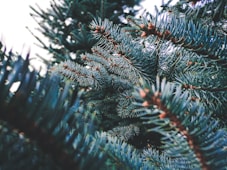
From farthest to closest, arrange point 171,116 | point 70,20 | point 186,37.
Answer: point 70,20 < point 186,37 < point 171,116

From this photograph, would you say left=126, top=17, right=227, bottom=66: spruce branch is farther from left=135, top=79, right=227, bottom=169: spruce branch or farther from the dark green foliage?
the dark green foliage

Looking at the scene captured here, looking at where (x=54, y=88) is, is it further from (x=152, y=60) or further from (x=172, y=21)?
(x=152, y=60)

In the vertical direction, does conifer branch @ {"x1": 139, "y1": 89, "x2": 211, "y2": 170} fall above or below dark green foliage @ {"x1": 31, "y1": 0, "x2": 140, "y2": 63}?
below

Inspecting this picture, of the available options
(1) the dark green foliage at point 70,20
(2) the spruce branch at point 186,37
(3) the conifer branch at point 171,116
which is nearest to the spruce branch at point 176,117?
(3) the conifer branch at point 171,116

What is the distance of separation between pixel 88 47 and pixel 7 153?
2.69m

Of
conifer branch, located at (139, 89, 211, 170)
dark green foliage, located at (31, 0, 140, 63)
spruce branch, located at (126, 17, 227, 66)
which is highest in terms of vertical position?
dark green foliage, located at (31, 0, 140, 63)

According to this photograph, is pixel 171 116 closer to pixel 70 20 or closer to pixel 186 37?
pixel 186 37

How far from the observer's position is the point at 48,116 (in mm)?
189

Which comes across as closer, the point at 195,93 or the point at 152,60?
the point at 195,93

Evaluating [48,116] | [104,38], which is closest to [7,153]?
[48,116]

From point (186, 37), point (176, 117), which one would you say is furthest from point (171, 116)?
point (186, 37)

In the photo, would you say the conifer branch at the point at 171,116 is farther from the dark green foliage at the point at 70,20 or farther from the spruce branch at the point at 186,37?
the dark green foliage at the point at 70,20

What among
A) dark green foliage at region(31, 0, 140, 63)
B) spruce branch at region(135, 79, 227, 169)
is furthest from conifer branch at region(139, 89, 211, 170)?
dark green foliage at region(31, 0, 140, 63)

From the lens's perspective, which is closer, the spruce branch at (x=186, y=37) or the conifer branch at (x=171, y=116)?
the conifer branch at (x=171, y=116)
